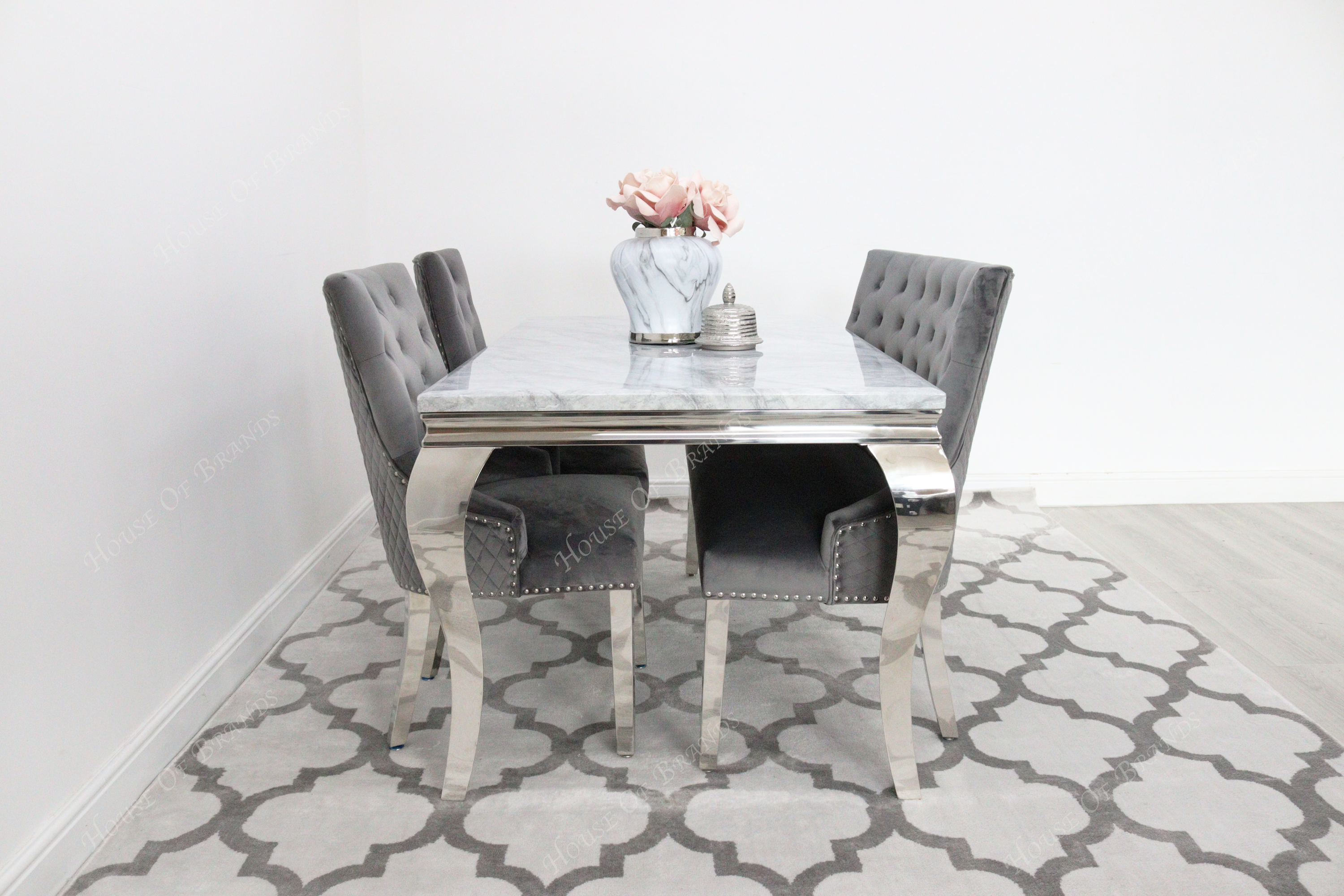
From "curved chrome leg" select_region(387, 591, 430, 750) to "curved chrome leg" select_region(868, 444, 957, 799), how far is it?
84 cm

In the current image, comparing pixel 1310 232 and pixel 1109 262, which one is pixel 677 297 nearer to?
pixel 1109 262

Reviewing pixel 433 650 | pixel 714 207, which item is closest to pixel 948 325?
pixel 714 207

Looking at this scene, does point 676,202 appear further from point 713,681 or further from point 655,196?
point 713,681

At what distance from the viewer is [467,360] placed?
2230 millimetres

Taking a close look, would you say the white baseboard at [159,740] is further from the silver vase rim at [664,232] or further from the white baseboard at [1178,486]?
the white baseboard at [1178,486]

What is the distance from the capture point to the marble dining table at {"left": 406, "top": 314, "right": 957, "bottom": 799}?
57.0 inches

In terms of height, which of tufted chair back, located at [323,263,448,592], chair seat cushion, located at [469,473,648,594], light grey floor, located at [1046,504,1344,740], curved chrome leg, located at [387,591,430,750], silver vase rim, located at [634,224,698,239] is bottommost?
light grey floor, located at [1046,504,1344,740]

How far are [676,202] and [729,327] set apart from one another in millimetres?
268

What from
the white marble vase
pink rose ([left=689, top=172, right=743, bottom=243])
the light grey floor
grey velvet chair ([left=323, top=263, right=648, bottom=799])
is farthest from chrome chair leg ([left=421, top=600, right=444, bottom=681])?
the light grey floor

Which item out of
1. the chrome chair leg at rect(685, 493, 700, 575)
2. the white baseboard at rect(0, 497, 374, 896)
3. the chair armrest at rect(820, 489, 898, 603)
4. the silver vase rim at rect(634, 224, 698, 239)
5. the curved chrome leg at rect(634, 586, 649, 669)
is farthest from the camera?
the chrome chair leg at rect(685, 493, 700, 575)

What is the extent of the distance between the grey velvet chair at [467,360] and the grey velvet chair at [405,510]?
29cm

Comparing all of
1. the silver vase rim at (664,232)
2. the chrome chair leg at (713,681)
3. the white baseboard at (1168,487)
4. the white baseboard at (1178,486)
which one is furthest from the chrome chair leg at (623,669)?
the white baseboard at (1178,486)

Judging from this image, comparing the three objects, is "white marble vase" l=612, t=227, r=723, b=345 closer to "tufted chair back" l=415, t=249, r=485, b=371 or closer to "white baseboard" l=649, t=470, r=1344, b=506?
"tufted chair back" l=415, t=249, r=485, b=371

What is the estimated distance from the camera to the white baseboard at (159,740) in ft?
4.51
